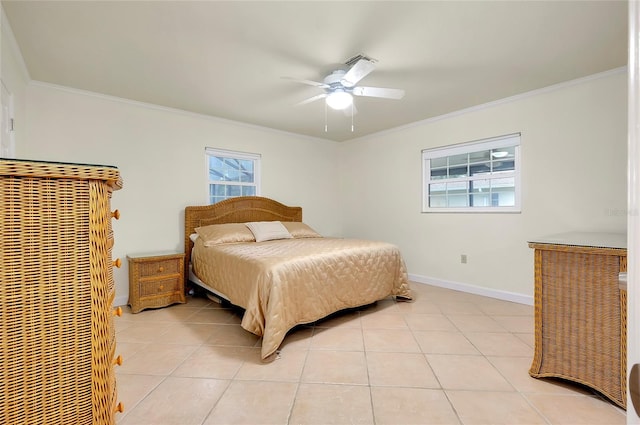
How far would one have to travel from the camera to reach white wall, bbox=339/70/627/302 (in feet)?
9.02

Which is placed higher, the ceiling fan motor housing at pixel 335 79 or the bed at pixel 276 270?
the ceiling fan motor housing at pixel 335 79

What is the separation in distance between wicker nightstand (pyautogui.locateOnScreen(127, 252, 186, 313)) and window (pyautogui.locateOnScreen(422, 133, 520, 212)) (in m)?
3.33

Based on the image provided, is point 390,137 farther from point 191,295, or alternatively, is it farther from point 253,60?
point 191,295

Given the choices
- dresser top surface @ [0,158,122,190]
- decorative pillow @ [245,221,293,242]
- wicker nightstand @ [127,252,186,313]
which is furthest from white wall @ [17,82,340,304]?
dresser top surface @ [0,158,122,190]

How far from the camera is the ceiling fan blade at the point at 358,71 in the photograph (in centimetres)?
214

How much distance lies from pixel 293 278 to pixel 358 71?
1.71 meters

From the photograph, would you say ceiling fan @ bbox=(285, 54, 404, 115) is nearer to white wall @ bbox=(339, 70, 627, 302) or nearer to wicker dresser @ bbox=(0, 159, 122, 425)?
white wall @ bbox=(339, 70, 627, 302)

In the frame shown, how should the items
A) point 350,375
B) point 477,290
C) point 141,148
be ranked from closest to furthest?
point 350,375, point 141,148, point 477,290

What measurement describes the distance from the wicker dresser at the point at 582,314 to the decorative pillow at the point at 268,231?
8.90ft

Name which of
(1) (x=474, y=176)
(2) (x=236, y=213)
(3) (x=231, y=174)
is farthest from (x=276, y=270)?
(1) (x=474, y=176)

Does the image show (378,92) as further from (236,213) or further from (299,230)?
(236,213)

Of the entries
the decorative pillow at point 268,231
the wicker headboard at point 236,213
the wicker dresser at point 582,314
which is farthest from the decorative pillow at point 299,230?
the wicker dresser at point 582,314

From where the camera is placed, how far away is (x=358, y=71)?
2.26m

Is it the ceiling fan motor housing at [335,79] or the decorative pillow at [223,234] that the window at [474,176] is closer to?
the ceiling fan motor housing at [335,79]
